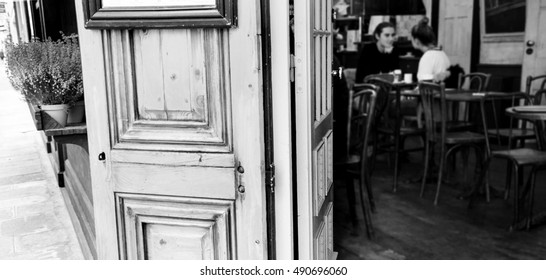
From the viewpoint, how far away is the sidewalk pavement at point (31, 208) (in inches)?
142

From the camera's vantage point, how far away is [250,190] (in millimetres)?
1761

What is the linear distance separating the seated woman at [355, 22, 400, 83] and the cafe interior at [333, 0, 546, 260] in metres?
0.01

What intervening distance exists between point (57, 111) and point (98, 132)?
64 cm

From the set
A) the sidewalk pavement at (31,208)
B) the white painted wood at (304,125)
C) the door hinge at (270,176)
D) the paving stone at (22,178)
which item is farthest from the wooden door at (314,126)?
the paving stone at (22,178)

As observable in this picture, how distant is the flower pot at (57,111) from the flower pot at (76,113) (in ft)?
0.18

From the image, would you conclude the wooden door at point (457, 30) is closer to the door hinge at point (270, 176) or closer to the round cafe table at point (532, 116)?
the round cafe table at point (532, 116)

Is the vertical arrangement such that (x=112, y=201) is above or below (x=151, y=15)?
below

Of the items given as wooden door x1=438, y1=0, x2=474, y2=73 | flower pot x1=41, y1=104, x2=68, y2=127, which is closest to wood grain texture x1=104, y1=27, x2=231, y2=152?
flower pot x1=41, y1=104, x2=68, y2=127

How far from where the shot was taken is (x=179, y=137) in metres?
1.81

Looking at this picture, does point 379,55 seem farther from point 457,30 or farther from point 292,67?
point 292,67

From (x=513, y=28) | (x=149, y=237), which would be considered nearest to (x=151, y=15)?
(x=149, y=237)

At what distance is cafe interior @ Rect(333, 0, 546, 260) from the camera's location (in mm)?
3453

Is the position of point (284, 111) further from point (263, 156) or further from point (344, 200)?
point (344, 200)

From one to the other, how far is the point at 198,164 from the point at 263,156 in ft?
0.74
